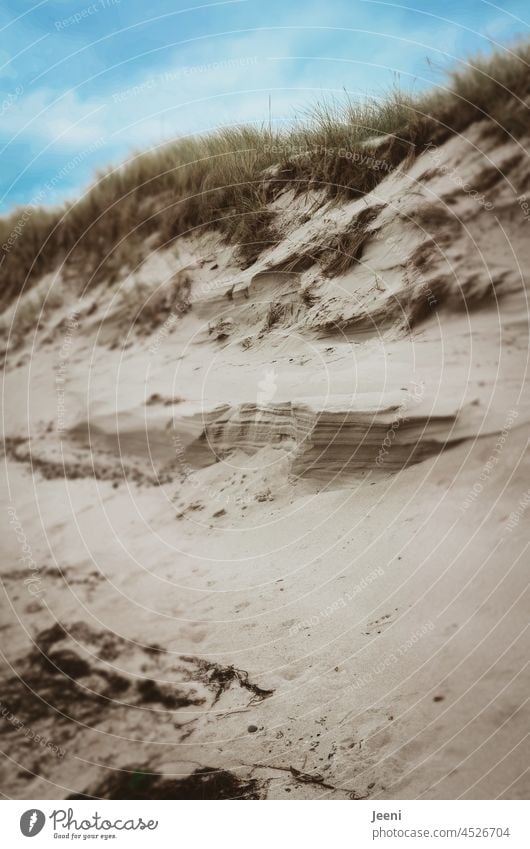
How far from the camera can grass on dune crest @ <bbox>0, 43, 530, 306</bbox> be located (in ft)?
10.1

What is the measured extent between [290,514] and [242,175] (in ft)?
5.88

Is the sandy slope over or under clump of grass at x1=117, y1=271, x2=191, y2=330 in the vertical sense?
under

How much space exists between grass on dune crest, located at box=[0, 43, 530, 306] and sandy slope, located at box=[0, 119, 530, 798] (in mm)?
116

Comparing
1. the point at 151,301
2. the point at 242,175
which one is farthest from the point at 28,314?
the point at 242,175

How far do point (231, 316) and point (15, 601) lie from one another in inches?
66.9

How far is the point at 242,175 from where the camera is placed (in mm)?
3385

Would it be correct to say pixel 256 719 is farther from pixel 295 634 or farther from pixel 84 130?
pixel 84 130

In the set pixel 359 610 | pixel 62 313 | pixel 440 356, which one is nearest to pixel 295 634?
pixel 359 610

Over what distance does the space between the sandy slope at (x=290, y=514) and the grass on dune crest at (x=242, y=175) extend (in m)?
0.12
